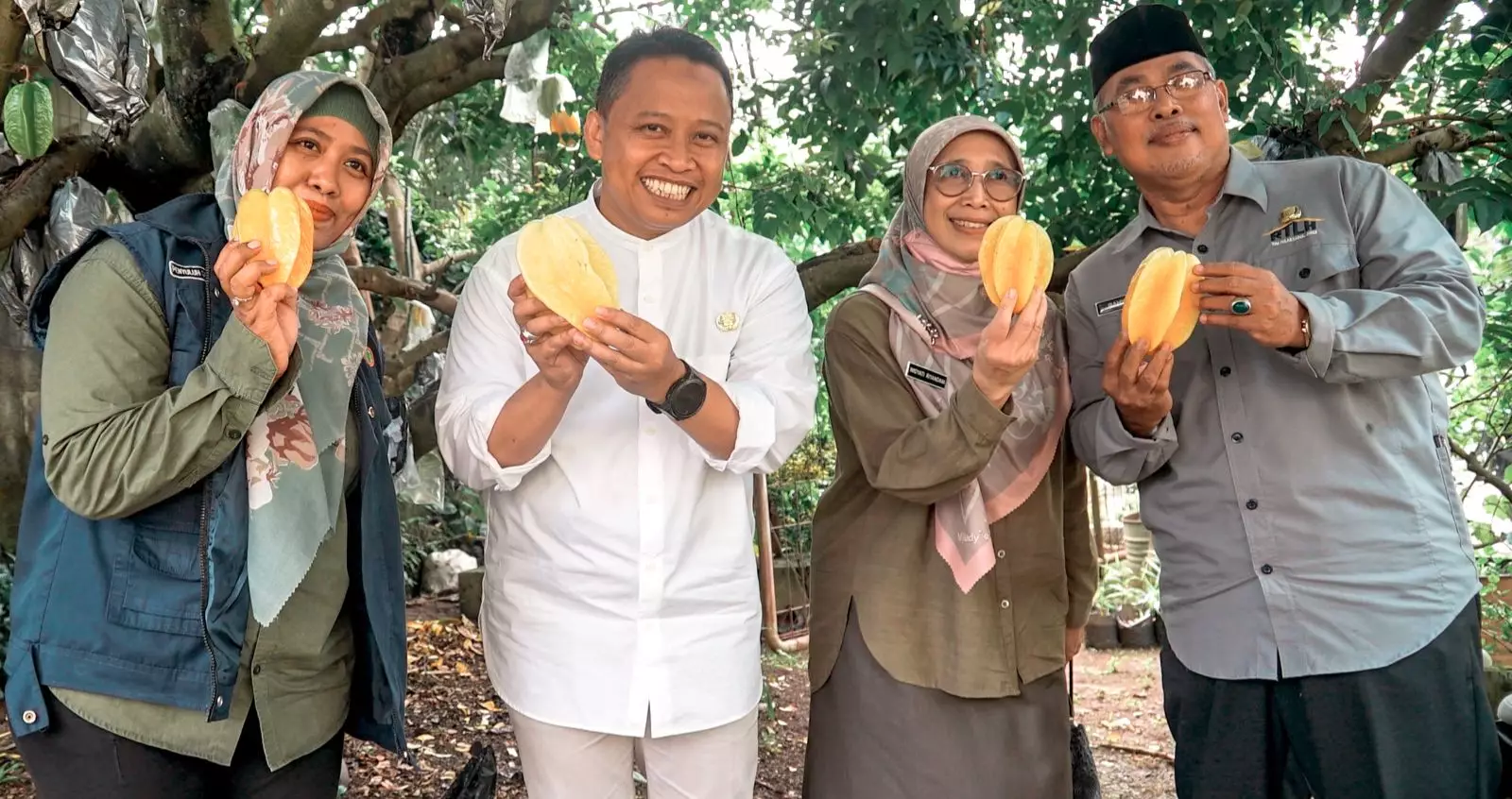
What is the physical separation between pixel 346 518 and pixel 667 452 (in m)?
0.60

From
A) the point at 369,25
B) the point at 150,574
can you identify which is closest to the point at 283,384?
the point at 150,574

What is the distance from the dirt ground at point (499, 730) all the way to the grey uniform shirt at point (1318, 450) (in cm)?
262

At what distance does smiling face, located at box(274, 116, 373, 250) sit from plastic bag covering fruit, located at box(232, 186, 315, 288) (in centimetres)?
11

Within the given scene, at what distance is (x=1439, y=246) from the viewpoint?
6.73 ft

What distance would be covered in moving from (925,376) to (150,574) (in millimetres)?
1398

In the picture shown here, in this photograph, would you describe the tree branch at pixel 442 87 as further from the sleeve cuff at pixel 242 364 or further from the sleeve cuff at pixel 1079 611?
the sleeve cuff at pixel 1079 611

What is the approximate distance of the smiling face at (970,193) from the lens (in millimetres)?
2184

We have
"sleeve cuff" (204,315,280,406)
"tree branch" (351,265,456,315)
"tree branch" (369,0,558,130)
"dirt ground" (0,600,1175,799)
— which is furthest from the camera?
"dirt ground" (0,600,1175,799)

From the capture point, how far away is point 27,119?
8.40 feet

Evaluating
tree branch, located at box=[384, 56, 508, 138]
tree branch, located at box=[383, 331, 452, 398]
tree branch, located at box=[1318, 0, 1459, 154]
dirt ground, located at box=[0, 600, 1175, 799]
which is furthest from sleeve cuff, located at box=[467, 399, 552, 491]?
tree branch, located at box=[383, 331, 452, 398]

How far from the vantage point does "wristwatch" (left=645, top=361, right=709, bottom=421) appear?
1.70 metres

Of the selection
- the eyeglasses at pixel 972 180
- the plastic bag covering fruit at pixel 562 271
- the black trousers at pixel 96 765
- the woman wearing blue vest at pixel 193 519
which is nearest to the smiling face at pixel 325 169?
the woman wearing blue vest at pixel 193 519

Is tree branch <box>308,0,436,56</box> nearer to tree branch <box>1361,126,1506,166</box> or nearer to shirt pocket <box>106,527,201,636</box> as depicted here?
shirt pocket <box>106,527,201,636</box>

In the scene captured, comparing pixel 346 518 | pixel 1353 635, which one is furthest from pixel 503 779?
pixel 1353 635
